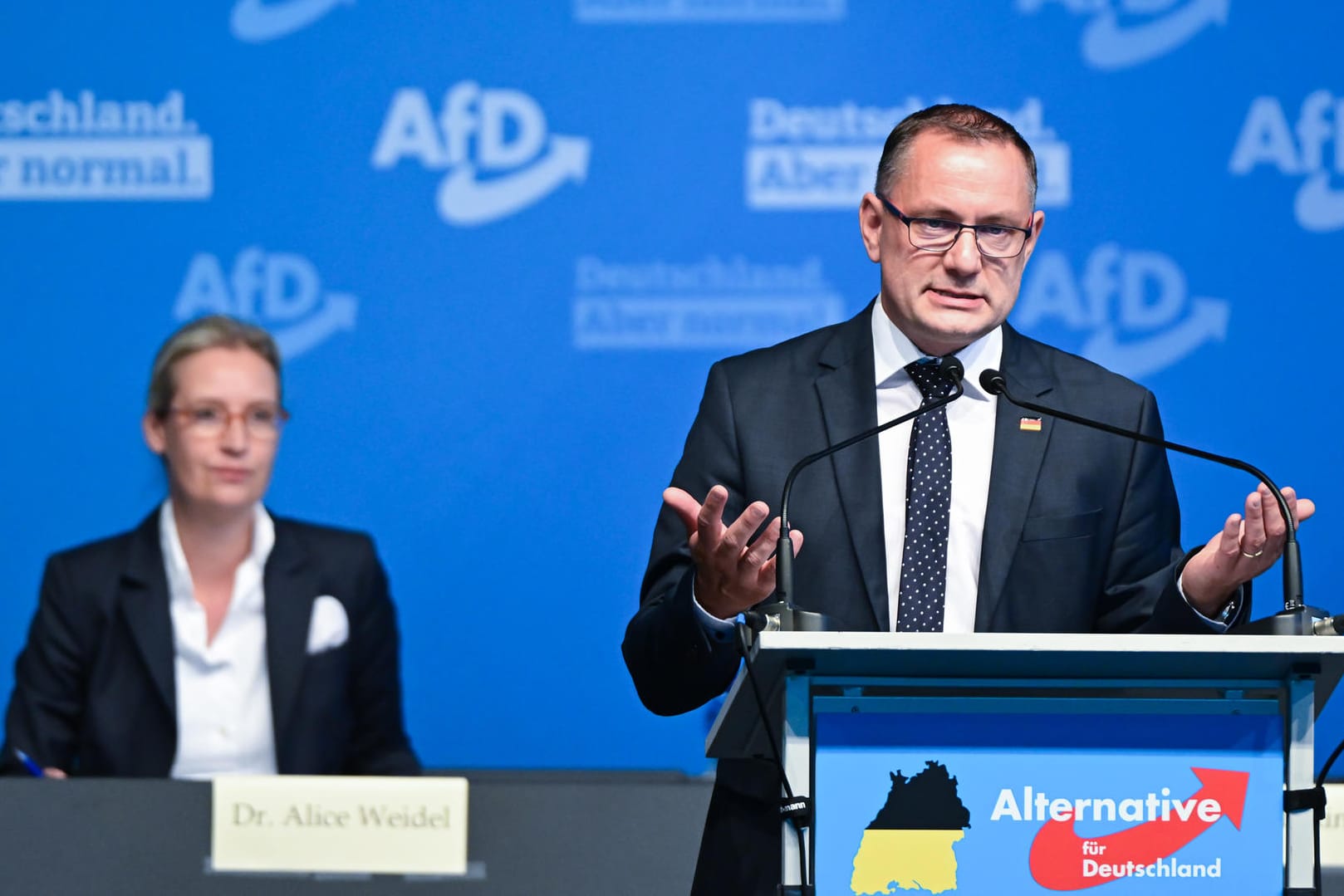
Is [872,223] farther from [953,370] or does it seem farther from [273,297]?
[273,297]

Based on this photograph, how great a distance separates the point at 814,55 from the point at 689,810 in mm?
1773

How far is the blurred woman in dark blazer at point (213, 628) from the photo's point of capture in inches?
142

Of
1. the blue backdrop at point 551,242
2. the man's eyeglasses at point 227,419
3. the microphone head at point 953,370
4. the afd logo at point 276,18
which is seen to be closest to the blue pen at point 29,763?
the blue backdrop at point 551,242

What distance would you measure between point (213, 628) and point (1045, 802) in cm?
262

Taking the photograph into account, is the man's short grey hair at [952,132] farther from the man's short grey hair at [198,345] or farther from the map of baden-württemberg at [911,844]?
the man's short grey hair at [198,345]

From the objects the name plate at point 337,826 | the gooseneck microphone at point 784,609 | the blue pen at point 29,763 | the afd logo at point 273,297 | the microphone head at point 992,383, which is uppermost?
the afd logo at point 273,297

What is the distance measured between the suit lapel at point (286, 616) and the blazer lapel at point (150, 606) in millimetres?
227

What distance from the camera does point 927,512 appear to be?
2.15 m

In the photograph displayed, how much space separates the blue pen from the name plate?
424 millimetres

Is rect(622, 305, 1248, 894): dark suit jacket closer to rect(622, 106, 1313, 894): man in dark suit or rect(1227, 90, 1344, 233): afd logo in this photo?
rect(622, 106, 1313, 894): man in dark suit

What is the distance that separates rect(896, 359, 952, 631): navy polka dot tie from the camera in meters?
2.07

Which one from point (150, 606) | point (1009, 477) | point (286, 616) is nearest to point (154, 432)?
point (150, 606)

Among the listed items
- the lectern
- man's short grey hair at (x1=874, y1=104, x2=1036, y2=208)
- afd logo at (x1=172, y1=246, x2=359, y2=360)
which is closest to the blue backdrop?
afd logo at (x1=172, y1=246, x2=359, y2=360)

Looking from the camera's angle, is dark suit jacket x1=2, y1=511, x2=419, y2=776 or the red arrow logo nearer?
the red arrow logo
